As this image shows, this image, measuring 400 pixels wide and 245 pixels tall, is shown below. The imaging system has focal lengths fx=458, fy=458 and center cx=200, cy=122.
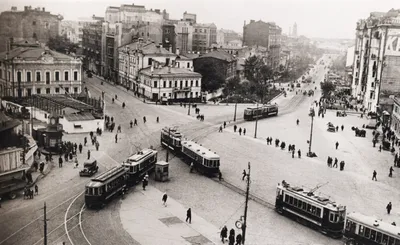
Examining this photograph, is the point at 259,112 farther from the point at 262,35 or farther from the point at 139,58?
the point at 262,35

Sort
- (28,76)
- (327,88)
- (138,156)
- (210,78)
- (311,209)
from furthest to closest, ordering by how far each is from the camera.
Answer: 1. (327,88)
2. (210,78)
3. (28,76)
4. (138,156)
5. (311,209)

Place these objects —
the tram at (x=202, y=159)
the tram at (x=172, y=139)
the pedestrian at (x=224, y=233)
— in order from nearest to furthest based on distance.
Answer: the pedestrian at (x=224, y=233) < the tram at (x=202, y=159) < the tram at (x=172, y=139)

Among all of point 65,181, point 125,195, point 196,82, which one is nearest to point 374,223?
point 125,195

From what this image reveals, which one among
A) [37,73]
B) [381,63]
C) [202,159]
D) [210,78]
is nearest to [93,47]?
[210,78]

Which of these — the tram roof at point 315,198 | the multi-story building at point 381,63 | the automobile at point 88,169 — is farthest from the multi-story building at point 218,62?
the tram roof at point 315,198

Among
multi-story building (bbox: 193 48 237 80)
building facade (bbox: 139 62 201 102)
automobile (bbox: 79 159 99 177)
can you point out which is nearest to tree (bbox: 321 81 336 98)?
multi-story building (bbox: 193 48 237 80)

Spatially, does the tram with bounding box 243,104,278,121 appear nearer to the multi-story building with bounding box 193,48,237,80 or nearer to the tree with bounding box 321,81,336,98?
the multi-story building with bounding box 193,48,237,80

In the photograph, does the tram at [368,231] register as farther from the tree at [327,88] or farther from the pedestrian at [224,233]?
the tree at [327,88]

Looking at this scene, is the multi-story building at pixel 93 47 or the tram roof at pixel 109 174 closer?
the tram roof at pixel 109 174
